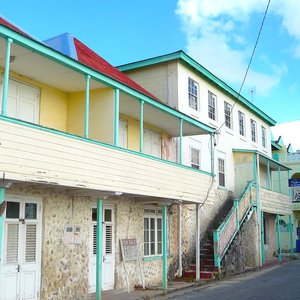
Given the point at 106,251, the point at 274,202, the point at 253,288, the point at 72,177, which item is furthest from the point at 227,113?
the point at 72,177

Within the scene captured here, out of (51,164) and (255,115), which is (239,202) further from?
(51,164)

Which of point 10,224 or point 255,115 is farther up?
point 255,115

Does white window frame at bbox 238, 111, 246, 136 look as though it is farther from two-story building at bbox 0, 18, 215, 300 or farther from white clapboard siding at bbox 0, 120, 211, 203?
white clapboard siding at bbox 0, 120, 211, 203

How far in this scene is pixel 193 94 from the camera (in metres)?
20.2

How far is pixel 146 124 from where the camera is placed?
16.8 metres

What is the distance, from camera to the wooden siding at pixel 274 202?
912 inches

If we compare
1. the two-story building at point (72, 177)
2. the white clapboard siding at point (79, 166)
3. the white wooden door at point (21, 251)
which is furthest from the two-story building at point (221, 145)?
the white wooden door at point (21, 251)

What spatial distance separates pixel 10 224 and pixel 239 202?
1216cm

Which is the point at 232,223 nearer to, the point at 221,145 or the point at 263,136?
the point at 221,145

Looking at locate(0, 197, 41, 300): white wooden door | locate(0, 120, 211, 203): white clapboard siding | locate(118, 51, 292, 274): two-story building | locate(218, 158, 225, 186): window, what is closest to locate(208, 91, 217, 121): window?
locate(118, 51, 292, 274): two-story building

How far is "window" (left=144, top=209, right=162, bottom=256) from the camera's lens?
53.0 feet

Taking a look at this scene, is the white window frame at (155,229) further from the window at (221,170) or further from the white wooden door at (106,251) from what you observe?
the window at (221,170)

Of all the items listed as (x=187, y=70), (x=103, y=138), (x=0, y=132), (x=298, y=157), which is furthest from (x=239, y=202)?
(x=298, y=157)

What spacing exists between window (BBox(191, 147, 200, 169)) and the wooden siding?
4.59 m
